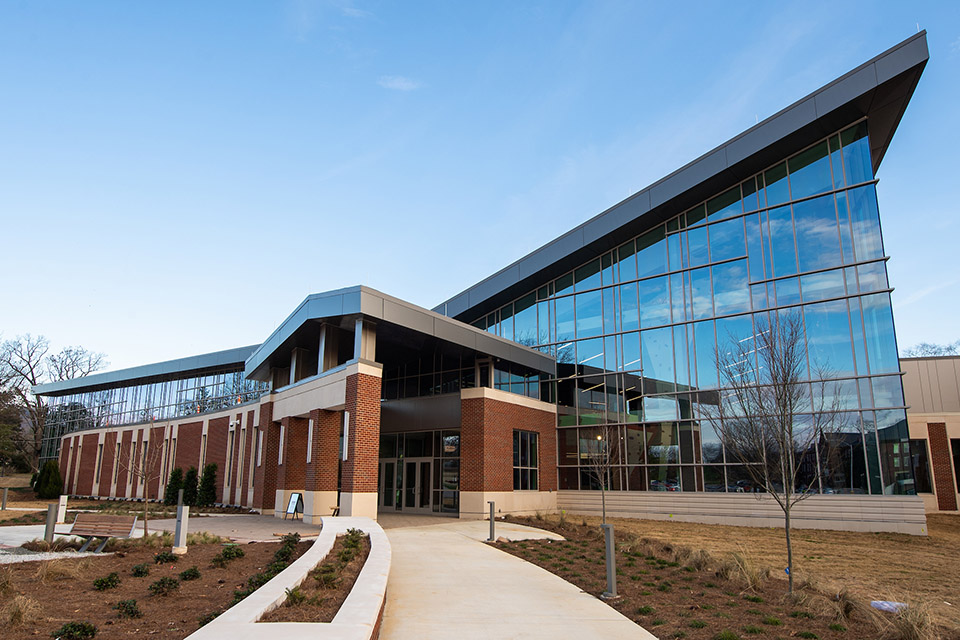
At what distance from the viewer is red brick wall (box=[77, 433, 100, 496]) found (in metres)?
44.9

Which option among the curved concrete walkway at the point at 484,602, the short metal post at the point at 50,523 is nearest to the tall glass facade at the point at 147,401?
the short metal post at the point at 50,523

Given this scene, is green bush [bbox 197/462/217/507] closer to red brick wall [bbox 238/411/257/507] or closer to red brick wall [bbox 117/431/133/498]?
red brick wall [bbox 238/411/257/507]

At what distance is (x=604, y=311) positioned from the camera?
90.5 ft

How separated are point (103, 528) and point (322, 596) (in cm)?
841

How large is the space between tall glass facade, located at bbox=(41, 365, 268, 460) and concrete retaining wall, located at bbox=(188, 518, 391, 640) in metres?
27.0

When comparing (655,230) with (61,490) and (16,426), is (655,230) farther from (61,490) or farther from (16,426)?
(16,426)

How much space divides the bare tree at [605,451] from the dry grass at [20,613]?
20.3m

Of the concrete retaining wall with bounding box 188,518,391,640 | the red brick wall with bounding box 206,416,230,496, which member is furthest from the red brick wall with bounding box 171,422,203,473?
the concrete retaining wall with bounding box 188,518,391,640

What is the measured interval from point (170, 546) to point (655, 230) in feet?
69.7

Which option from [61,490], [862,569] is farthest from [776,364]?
[61,490]

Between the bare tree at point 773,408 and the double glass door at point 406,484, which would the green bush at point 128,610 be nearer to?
the bare tree at point 773,408

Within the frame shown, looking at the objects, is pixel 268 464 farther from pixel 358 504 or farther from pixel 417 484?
pixel 358 504

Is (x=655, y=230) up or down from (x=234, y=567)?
up

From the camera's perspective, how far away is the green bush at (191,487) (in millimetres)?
31859
